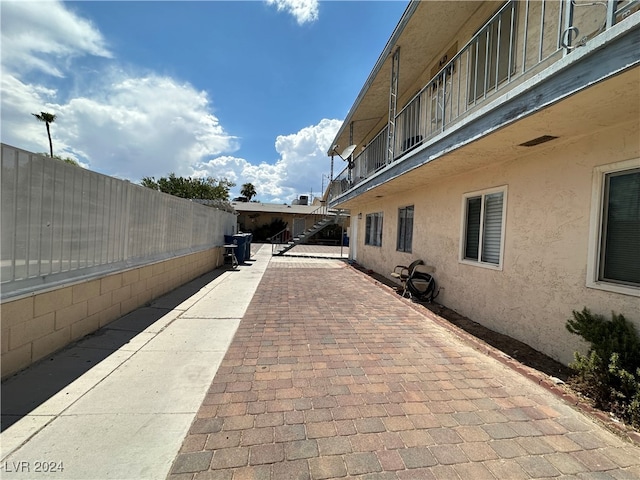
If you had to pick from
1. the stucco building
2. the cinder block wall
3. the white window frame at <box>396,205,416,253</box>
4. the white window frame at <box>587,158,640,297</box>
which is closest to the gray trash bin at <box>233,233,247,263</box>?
the cinder block wall

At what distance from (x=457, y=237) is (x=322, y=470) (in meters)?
5.44

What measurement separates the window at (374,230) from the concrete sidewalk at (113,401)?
8216mm

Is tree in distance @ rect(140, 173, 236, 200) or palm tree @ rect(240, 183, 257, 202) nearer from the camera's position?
tree in distance @ rect(140, 173, 236, 200)

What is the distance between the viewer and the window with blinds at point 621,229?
3.23m

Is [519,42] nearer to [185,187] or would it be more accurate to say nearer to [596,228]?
[596,228]

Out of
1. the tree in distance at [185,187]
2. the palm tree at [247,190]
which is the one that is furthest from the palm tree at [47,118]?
the palm tree at [247,190]

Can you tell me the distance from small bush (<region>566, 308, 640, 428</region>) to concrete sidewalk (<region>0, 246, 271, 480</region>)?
12.8 feet

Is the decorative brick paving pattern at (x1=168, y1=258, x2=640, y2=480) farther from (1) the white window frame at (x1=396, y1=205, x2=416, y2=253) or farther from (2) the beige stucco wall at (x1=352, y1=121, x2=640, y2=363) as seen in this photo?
(1) the white window frame at (x1=396, y1=205, x2=416, y2=253)

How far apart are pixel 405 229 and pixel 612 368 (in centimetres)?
676

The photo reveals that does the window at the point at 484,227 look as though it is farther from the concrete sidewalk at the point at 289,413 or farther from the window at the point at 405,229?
the window at the point at 405,229

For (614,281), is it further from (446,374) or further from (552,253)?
(446,374)

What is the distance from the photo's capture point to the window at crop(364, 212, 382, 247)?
12.0 m

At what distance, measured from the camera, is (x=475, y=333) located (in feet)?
16.5

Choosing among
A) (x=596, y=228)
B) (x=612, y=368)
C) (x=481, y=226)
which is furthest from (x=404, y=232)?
(x=612, y=368)
